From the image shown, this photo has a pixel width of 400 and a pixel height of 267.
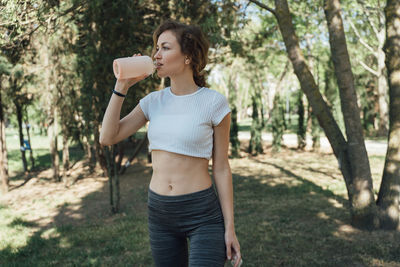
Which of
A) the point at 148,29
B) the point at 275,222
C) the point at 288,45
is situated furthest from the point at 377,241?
the point at 148,29

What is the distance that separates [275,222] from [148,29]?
535 cm

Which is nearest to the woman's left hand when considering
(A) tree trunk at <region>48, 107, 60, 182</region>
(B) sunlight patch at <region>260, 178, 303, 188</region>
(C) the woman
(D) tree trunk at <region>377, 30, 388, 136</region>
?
(C) the woman

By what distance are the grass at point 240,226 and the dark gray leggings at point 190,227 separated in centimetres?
276

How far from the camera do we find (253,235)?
543 centimetres

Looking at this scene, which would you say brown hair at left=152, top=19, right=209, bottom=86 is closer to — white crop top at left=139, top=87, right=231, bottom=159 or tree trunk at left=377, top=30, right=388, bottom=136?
white crop top at left=139, top=87, right=231, bottom=159

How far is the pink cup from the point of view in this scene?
66.2 inches

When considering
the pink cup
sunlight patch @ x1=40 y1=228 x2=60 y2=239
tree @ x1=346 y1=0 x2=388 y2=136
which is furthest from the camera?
tree @ x1=346 y1=0 x2=388 y2=136

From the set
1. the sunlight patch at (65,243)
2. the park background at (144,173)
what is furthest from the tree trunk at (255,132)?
the sunlight patch at (65,243)

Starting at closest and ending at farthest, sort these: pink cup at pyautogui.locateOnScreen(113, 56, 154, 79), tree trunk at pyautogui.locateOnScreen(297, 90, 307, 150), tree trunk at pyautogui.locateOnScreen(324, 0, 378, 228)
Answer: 1. pink cup at pyautogui.locateOnScreen(113, 56, 154, 79)
2. tree trunk at pyautogui.locateOnScreen(324, 0, 378, 228)
3. tree trunk at pyautogui.locateOnScreen(297, 90, 307, 150)

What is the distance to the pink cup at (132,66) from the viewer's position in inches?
66.2

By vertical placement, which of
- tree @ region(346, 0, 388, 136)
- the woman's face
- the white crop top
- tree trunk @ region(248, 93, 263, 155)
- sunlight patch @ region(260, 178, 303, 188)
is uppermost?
tree @ region(346, 0, 388, 136)

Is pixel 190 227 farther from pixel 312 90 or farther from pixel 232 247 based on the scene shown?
pixel 312 90

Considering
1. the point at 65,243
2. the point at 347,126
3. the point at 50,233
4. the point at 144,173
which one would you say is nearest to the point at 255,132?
the point at 144,173

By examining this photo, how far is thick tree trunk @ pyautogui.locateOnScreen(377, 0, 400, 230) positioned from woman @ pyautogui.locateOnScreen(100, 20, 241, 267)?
4.08 meters
